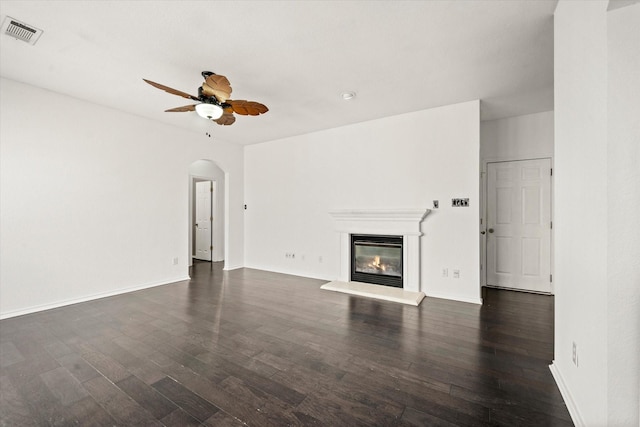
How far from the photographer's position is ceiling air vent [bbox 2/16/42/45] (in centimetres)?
235

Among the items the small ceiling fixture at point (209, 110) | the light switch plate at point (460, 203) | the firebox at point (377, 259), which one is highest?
the small ceiling fixture at point (209, 110)

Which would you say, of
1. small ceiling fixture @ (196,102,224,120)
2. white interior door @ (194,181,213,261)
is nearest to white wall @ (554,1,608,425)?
small ceiling fixture @ (196,102,224,120)

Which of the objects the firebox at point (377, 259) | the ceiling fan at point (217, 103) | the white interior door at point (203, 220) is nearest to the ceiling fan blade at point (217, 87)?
the ceiling fan at point (217, 103)

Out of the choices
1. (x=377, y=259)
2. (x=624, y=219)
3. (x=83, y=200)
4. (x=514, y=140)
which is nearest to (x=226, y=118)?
(x=83, y=200)

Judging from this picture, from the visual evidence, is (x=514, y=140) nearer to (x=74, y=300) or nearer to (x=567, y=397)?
(x=567, y=397)

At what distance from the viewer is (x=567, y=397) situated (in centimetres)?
184

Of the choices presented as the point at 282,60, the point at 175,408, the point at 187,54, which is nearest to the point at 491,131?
the point at 282,60

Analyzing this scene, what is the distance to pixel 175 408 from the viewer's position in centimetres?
181

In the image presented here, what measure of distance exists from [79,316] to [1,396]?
1.63 metres

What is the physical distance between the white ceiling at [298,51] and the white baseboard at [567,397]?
2.74m

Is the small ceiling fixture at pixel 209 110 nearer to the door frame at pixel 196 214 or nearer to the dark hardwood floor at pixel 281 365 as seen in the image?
the dark hardwood floor at pixel 281 365

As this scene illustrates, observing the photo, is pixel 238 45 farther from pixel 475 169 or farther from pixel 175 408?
pixel 475 169

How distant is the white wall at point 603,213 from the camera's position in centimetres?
125

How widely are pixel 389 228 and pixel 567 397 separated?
2.94 meters
